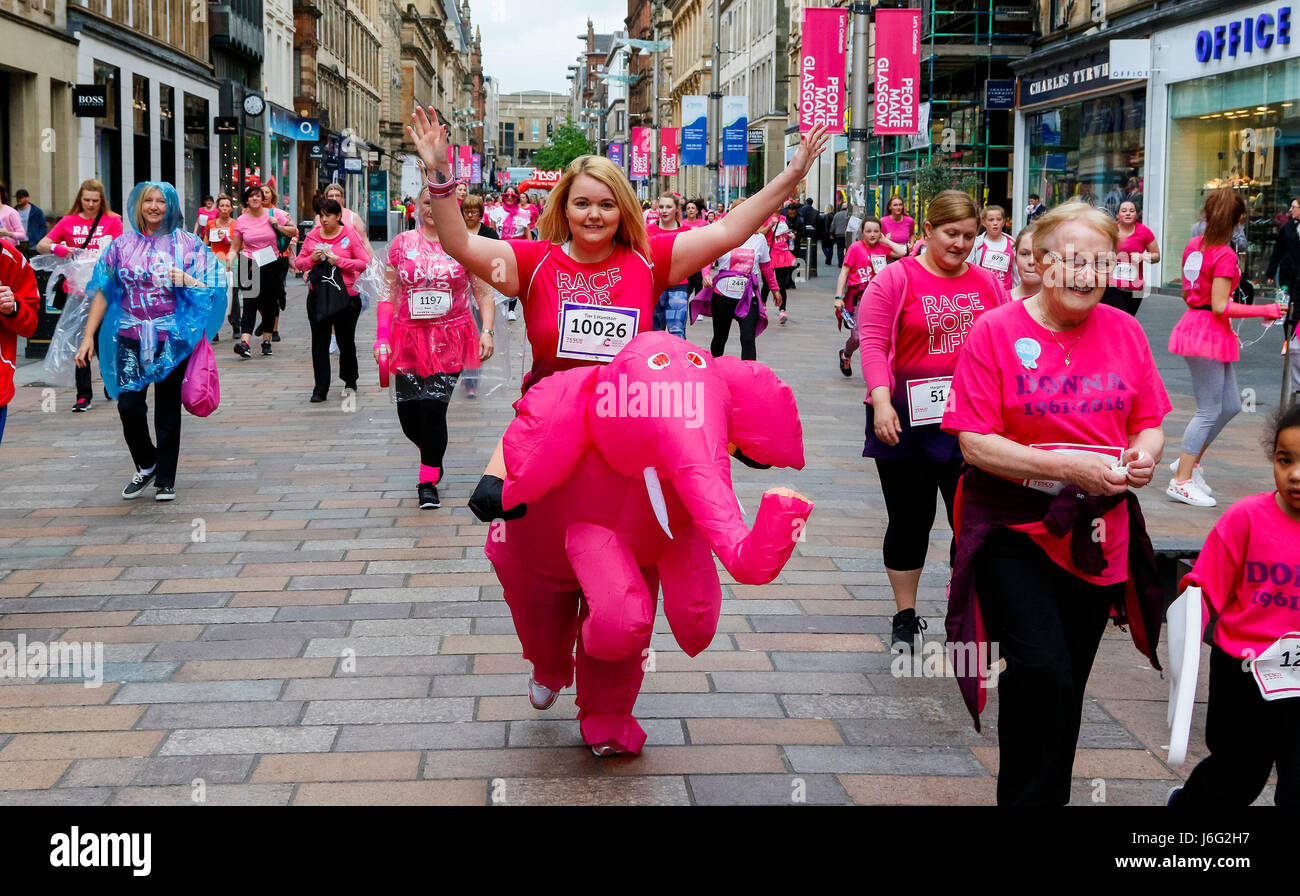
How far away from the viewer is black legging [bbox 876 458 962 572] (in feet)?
18.9

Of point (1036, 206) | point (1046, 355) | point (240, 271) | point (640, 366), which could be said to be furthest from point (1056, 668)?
point (1036, 206)

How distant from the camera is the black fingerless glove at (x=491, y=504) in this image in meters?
3.91

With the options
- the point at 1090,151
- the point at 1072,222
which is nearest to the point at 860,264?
the point at 1072,222

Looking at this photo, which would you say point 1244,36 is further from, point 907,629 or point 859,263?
point 907,629

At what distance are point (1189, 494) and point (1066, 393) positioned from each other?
5420 millimetres

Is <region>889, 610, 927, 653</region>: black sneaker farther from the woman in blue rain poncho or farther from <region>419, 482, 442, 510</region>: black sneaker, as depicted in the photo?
the woman in blue rain poncho

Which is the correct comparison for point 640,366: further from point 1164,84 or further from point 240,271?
point 1164,84

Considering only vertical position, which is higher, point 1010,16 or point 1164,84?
point 1010,16

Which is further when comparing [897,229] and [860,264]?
[897,229]

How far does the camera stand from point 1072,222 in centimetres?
374

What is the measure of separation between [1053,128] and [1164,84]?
516cm

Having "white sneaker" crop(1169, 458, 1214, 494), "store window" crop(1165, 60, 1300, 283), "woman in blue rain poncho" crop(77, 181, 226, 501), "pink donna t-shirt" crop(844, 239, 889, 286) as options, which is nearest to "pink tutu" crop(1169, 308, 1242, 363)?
"white sneaker" crop(1169, 458, 1214, 494)
